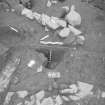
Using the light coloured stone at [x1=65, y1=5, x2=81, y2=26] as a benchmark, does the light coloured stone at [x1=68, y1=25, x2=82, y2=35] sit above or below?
below

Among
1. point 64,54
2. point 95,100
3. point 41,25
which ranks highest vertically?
point 41,25

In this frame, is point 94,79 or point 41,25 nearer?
point 94,79

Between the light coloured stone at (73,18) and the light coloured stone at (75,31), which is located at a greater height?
the light coloured stone at (73,18)

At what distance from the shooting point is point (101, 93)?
2.69 metres

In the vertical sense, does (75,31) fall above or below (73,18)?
below

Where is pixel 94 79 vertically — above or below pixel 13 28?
below

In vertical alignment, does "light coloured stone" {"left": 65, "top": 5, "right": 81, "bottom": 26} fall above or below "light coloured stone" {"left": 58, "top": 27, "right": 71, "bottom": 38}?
above

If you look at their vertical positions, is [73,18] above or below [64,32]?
above

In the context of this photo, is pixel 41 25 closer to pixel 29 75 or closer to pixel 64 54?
pixel 64 54

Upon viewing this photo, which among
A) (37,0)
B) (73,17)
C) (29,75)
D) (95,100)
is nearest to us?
(95,100)

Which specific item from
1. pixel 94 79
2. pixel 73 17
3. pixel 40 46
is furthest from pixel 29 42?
pixel 94 79

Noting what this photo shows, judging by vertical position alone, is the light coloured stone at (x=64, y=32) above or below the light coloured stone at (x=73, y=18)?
below

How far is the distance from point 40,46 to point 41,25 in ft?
1.10

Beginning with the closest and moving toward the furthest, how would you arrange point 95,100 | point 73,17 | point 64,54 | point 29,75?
point 95,100 < point 29,75 < point 64,54 < point 73,17
